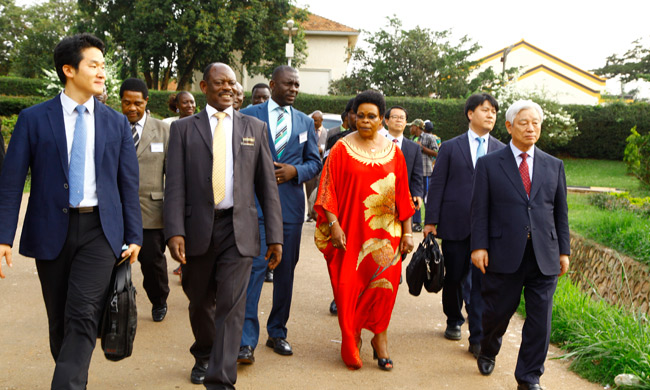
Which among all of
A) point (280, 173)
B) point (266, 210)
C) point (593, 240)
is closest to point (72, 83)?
point (266, 210)

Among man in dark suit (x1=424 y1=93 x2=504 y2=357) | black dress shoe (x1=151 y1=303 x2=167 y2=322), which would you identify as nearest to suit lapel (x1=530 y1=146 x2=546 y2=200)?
man in dark suit (x1=424 y1=93 x2=504 y2=357)

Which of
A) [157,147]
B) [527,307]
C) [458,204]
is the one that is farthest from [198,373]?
[458,204]

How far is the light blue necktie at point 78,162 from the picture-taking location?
3764 mm

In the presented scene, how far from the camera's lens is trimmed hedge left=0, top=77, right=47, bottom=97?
30.9 meters

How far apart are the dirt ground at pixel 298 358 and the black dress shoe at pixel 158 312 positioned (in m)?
0.08

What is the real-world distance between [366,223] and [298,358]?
50.8 inches

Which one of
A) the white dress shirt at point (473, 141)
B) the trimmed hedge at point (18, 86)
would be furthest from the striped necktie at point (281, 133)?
the trimmed hedge at point (18, 86)

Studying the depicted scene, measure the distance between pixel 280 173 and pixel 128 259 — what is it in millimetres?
1698

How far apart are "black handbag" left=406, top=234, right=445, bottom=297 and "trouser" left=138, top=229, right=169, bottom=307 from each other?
95.1 inches

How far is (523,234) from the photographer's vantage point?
4648mm

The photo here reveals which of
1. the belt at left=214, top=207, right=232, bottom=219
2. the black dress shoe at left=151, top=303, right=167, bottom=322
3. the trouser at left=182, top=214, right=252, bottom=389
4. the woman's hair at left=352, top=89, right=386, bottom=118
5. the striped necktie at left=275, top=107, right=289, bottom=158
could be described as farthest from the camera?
the black dress shoe at left=151, top=303, right=167, bottom=322

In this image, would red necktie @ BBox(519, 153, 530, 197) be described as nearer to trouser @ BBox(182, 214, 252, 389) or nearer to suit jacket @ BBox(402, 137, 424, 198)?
suit jacket @ BBox(402, 137, 424, 198)

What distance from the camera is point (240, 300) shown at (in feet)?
14.1

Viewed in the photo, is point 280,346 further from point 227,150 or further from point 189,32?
point 189,32
